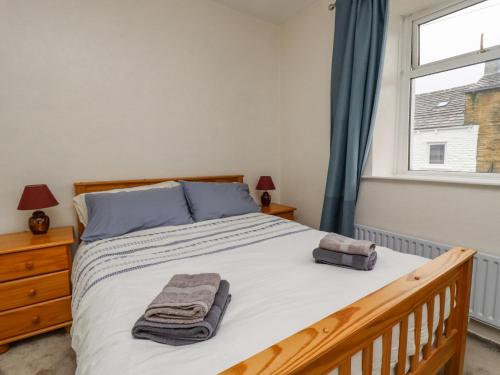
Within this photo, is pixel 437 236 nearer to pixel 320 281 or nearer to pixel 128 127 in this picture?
pixel 320 281

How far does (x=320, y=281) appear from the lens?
1.12m

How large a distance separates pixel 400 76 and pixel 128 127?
227cm

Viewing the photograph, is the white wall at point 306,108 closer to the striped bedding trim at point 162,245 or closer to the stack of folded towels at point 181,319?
the striped bedding trim at point 162,245

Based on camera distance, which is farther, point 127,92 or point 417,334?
point 127,92

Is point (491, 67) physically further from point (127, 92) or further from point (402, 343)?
point (127, 92)

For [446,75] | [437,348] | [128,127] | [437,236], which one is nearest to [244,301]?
[437,348]

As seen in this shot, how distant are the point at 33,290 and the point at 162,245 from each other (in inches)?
33.0

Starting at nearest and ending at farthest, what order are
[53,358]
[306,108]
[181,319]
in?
[181,319], [53,358], [306,108]

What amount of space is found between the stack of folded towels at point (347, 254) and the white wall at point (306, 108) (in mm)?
1468

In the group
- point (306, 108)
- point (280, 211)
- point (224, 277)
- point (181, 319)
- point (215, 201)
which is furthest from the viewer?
point (306, 108)

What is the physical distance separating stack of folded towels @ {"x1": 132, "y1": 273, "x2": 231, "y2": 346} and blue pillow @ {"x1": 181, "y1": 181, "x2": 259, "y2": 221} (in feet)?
4.17

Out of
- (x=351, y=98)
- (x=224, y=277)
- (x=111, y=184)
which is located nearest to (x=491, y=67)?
(x=351, y=98)

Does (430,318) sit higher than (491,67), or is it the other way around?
(491,67)

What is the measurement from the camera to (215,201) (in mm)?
2213
